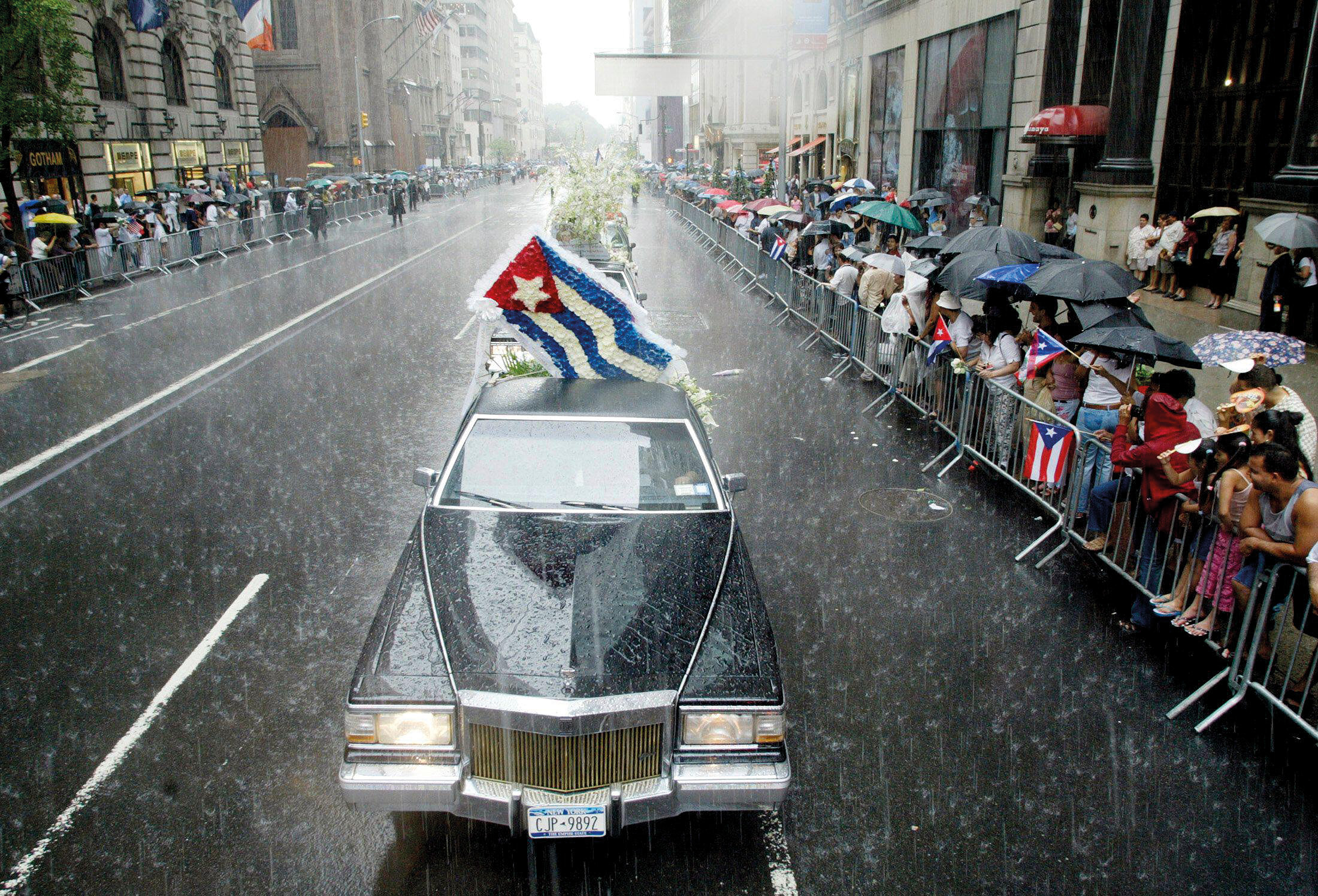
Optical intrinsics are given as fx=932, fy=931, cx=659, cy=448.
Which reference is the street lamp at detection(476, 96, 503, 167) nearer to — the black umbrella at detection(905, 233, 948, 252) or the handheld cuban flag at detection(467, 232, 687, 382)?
the black umbrella at detection(905, 233, 948, 252)

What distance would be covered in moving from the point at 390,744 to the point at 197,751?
181 centimetres

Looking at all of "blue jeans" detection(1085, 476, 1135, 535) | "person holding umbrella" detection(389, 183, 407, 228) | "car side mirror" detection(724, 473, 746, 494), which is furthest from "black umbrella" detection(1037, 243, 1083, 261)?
"person holding umbrella" detection(389, 183, 407, 228)

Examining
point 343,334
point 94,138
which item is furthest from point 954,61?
point 94,138

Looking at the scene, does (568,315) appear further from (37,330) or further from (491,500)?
(37,330)

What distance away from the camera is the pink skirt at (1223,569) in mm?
5367

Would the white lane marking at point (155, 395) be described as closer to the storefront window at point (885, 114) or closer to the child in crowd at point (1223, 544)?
the child in crowd at point (1223, 544)

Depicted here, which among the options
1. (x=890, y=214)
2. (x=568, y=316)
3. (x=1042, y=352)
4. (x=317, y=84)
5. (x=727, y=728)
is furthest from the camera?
(x=317, y=84)

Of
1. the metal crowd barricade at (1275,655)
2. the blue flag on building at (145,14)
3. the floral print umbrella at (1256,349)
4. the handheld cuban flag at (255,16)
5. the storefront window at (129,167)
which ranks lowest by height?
the metal crowd barricade at (1275,655)

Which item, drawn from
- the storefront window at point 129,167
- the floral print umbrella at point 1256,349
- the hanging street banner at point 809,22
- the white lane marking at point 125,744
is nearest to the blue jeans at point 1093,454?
the floral print umbrella at point 1256,349

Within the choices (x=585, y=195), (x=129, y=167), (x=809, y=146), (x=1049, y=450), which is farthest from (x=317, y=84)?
(x=1049, y=450)

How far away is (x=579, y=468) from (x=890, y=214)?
39.7 ft

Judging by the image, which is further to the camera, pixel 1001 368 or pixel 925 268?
pixel 925 268

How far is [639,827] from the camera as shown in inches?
173

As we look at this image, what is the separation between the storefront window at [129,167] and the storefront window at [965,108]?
25.8 m
